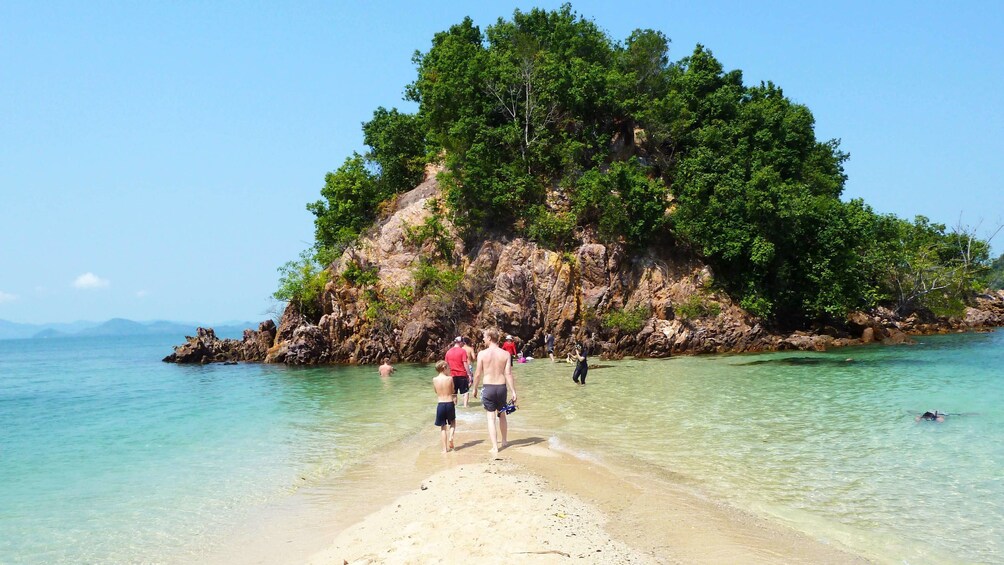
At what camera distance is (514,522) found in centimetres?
668

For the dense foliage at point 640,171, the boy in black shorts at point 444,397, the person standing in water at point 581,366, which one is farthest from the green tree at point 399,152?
the boy in black shorts at point 444,397

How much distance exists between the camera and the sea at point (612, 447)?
7.66 metres

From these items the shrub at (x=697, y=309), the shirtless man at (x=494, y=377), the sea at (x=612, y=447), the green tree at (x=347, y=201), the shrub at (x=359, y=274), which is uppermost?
the green tree at (x=347, y=201)

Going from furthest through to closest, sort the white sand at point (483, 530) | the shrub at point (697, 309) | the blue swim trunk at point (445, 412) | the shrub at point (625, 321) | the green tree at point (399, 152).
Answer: the green tree at point (399, 152) < the shrub at point (697, 309) < the shrub at point (625, 321) < the blue swim trunk at point (445, 412) < the white sand at point (483, 530)

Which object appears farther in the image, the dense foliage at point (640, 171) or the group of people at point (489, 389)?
the dense foliage at point (640, 171)

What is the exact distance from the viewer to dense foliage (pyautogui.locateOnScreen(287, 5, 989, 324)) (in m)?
32.7

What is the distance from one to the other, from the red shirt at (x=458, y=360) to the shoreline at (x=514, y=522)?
3.99 meters

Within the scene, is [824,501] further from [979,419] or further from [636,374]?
[636,374]

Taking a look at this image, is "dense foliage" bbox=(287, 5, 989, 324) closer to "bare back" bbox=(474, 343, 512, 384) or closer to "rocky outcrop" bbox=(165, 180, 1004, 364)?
"rocky outcrop" bbox=(165, 180, 1004, 364)

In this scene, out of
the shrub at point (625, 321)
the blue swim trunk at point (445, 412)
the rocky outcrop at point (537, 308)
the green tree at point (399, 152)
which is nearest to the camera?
the blue swim trunk at point (445, 412)

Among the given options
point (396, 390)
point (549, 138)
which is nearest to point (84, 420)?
point (396, 390)

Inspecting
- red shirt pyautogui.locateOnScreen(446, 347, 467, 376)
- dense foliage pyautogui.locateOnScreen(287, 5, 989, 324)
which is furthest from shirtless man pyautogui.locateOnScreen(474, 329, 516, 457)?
dense foliage pyautogui.locateOnScreen(287, 5, 989, 324)

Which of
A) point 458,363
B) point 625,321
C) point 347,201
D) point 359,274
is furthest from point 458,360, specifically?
point 347,201

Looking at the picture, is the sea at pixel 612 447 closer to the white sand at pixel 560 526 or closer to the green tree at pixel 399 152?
the white sand at pixel 560 526
